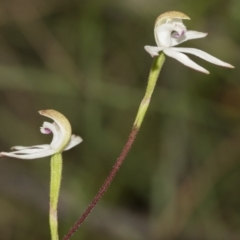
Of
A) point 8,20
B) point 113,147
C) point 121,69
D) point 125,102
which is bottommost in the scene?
point 113,147

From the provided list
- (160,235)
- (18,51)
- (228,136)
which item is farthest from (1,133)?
(228,136)

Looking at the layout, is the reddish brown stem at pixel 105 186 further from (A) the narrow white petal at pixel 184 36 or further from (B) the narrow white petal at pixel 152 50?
(A) the narrow white petal at pixel 184 36

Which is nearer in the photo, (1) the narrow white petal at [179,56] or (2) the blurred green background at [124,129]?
(1) the narrow white petal at [179,56]

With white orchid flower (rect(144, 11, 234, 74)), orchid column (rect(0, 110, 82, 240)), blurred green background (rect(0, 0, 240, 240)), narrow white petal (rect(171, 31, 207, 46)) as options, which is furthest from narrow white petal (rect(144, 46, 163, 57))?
blurred green background (rect(0, 0, 240, 240))

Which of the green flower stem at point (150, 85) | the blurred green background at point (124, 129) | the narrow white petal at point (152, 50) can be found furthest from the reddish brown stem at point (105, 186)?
the blurred green background at point (124, 129)

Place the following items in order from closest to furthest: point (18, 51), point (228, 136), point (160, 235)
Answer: point (160, 235) → point (228, 136) → point (18, 51)

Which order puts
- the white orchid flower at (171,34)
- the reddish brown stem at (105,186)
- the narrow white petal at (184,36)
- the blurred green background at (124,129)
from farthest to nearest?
the blurred green background at (124,129)
the narrow white petal at (184,36)
the white orchid flower at (171,34)
the reddish brown stem at (105,186)

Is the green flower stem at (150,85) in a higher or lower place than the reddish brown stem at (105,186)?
higher

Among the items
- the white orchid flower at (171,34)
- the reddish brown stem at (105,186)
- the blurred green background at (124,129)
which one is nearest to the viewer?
the reddish brown stem at (105,186)

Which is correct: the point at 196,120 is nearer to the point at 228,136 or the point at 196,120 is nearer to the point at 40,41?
the point at 228,136
